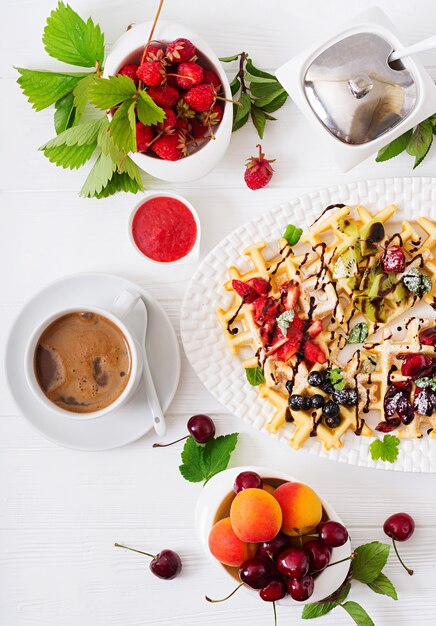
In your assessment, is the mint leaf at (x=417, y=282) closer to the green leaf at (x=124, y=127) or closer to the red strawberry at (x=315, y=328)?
the red strawberry at (x=315, y=328)

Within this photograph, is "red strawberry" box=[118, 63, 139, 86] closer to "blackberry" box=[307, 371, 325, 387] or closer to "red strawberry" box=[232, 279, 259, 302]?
"red strawberry" box=[232, 279, 259, 302]

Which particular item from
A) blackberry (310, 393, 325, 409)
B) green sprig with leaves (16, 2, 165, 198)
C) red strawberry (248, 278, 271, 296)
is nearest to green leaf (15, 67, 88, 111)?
green sprig with leaves (16, 2, 165, 198)

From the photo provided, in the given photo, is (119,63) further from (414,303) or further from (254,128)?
(414,303)

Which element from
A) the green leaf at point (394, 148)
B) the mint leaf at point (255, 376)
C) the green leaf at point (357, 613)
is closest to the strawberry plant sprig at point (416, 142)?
the green leaf at point (394, 148)

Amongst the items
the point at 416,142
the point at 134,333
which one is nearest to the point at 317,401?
the point at 134,333

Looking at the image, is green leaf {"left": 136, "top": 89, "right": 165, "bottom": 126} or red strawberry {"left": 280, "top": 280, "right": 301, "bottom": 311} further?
red strawberry {"left": 280, "top": 280, "right": 301, "bottom": 311}
